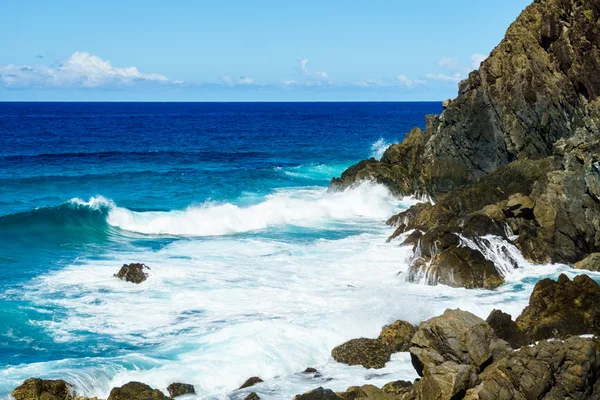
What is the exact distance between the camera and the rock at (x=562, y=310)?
17.5 m

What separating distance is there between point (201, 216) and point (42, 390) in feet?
74.8

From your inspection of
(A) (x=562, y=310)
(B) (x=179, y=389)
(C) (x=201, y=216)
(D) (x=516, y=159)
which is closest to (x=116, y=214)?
(C) (x=201, y=216)

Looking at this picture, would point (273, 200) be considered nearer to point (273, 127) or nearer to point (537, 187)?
point (537, 187)

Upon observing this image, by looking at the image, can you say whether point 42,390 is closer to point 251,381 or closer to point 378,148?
point 251,381

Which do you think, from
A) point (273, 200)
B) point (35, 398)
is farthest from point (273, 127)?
point (35, 398)

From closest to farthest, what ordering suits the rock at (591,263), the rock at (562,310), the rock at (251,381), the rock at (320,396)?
the rock at (320,396) < the rock at (251,381) < the rock at (562,310) < the rock at (591,263)

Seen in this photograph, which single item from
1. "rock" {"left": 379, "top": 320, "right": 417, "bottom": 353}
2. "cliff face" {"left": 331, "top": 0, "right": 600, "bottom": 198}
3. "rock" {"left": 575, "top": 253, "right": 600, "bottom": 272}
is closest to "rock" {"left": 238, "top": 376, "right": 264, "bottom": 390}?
"rock" {"left": 379, "top": 320, "right": 417, "bottom": 353}

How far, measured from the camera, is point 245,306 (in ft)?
73.2

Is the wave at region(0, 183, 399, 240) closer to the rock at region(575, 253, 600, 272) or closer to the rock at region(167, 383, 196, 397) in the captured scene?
the rock at region(575, 253, 600, 272)

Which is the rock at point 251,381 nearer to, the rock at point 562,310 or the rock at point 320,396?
the rock at point 320,396

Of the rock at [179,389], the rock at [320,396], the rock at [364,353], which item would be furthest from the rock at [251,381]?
the rock at [320,396]

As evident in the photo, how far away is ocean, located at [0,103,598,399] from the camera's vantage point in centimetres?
1753

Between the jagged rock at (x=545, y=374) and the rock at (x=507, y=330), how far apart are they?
13.7ft

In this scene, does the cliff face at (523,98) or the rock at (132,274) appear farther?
the cliff face at (523,98)
